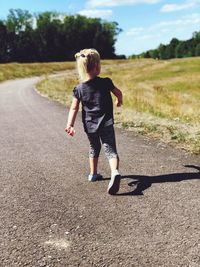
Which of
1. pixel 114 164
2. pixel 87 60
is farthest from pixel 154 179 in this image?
pixel 87 60

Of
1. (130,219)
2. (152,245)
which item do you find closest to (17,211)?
(130,219)

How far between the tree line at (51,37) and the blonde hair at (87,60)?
9787 cm

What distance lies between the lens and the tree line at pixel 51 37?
104 meters

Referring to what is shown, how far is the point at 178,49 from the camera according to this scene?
456ft

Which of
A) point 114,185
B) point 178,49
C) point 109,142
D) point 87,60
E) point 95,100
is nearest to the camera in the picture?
point 114,185

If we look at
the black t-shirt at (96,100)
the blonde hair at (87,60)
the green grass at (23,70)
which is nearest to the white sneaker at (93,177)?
the black t-shirt at (96,100)

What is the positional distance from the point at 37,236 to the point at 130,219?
0.95 m

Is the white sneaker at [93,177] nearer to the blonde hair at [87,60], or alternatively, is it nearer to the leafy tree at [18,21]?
the blonde hair at [87,60]

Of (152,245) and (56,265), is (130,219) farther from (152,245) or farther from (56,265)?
(56,265)

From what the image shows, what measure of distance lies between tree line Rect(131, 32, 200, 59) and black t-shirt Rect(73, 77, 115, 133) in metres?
129

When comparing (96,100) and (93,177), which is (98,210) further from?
(96,100)

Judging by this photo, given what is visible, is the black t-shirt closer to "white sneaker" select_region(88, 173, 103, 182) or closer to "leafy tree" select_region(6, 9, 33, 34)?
"white sneaker" select_region(88, 173, 103, 182)

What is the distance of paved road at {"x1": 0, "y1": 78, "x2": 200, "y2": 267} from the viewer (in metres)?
3.54

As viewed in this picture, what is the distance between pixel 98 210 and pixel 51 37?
113073 mm
